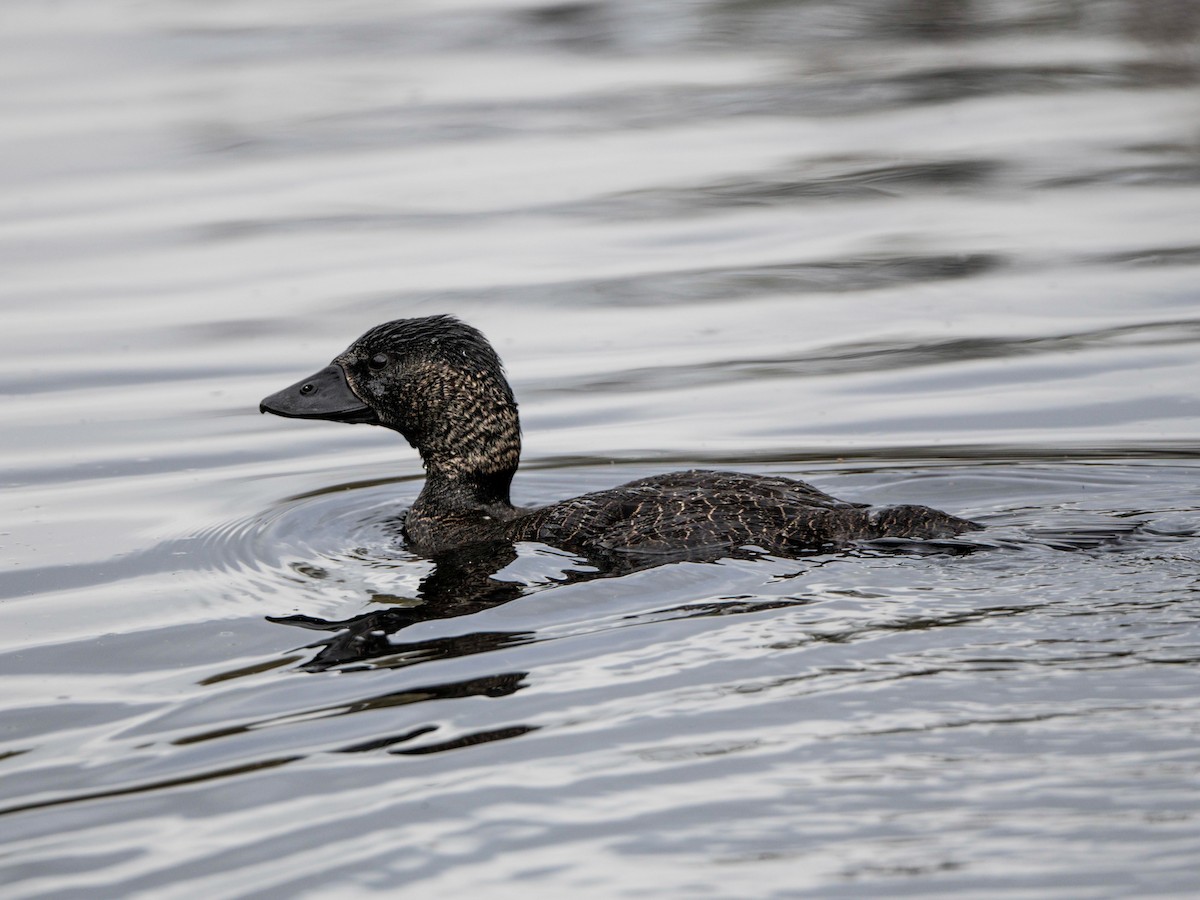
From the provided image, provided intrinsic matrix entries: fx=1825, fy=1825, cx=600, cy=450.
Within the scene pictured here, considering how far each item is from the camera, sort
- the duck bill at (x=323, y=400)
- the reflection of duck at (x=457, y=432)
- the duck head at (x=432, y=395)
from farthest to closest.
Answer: the duck bill at (x=323, y=400) < the duck head at (x=432, y=395) < the reflection of duck at (x=457, y=432)

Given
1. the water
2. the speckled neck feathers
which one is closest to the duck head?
the speckled neck feathers

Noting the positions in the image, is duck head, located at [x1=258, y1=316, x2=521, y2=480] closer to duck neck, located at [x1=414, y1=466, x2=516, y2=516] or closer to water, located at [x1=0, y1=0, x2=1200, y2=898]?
duck neck, located at [x1=414, y1=466, x2=516, y2=516]

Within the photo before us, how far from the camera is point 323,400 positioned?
29.7 ft

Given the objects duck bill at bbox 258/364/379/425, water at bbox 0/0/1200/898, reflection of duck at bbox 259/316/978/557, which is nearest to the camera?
water at bbox 0/0/1200/898

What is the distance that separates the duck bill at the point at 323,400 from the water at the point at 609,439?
1.93 ft

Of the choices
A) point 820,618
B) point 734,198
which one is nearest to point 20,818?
point 820,618

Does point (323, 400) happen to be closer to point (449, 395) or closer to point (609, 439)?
point (449, 395)

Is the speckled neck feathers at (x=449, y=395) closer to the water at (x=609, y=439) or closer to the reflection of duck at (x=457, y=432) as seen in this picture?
the reflection of duck at (x=457, y=432)

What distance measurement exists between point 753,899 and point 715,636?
6.42 feet

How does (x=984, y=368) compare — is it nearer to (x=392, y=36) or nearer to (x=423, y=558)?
(x=423, y=558)

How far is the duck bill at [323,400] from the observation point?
29.5 feet

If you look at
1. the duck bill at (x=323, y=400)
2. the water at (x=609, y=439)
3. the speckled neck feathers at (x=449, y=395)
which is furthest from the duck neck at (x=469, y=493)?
the duck bill at (x=323, y=400)

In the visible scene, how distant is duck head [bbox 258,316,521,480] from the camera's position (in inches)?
349

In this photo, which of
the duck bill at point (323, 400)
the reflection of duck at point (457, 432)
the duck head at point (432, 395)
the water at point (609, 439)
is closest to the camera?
the water at point (609, 439)
